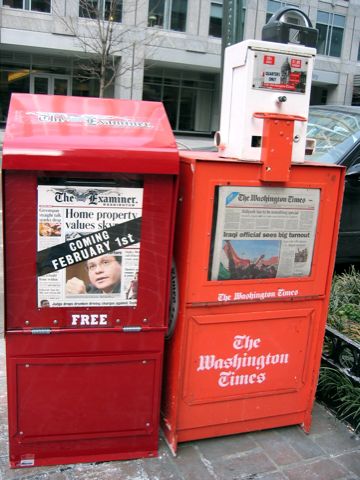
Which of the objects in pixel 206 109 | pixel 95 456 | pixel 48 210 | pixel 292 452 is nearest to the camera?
pixel 48 210

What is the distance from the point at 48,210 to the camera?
231cm

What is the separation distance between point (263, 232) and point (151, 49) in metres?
25.3

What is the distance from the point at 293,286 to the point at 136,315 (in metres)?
0.89

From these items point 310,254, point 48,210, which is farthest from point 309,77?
point 48,210

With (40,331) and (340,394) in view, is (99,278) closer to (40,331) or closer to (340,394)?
(40,331)

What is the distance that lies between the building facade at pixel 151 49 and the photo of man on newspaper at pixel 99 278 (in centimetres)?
1922

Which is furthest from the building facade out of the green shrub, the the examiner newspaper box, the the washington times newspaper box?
the the examiner newspaper box

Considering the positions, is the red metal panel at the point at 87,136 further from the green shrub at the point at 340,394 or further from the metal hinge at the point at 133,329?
the green shrub at the point at 340,394

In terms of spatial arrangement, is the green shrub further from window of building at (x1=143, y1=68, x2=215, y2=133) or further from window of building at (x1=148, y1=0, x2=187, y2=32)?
window of building at (x1=143, y1=68, x2=215, y2=133)

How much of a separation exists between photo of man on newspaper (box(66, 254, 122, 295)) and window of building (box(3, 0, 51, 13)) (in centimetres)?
2482

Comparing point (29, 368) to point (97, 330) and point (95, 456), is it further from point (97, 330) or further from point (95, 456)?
point (95, 456)

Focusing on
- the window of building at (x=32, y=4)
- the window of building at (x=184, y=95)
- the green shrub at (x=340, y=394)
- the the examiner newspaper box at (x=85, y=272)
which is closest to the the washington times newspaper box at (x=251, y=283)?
the the examiner newspaper box at (x=85, y=272)

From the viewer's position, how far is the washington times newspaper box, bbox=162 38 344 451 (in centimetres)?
255

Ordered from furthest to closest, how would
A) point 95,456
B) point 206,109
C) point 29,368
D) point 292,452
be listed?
point 206,109 → point 292,452 → point 95,456 → point 29,368
